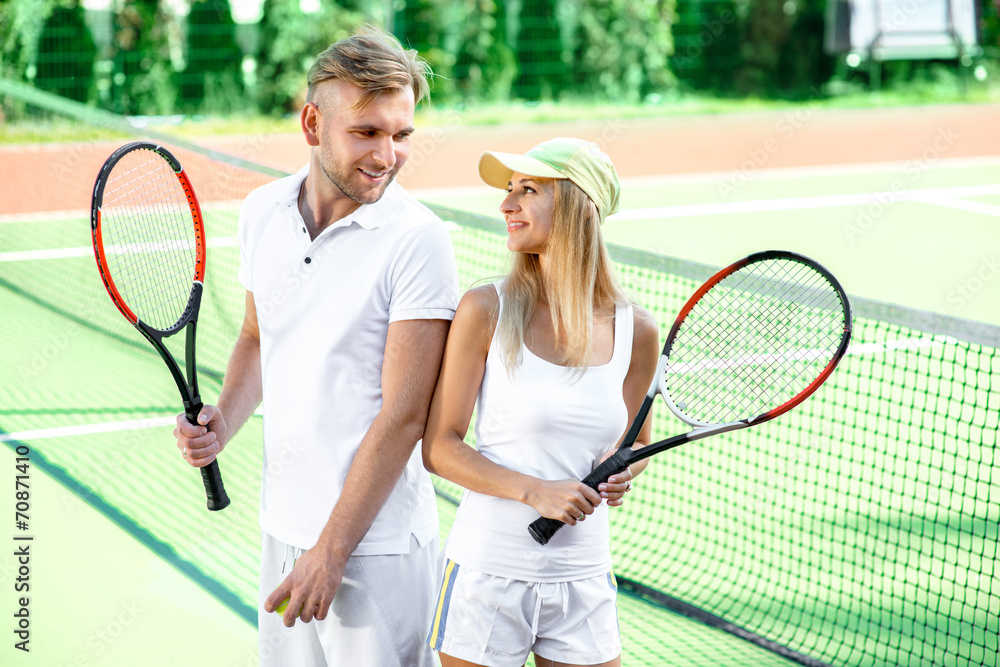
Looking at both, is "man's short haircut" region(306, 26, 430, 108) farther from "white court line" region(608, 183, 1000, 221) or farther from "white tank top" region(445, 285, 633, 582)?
"white court line" region(608, 183, 1000, 221)

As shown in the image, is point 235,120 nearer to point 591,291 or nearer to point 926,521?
point 926,521

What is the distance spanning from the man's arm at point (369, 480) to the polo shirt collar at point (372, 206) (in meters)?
0.24

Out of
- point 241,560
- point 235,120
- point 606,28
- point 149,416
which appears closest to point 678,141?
point 606,28

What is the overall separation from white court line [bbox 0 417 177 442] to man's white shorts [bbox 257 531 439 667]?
3.42 m

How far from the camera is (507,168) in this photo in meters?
2.58

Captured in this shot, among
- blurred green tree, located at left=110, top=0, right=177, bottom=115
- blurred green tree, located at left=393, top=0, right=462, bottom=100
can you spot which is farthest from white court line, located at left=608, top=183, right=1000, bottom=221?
blurred green tree, located at left=110, top=0, right=177, bottom=115

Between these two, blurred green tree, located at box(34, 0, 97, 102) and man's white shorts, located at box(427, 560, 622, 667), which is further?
blurred green tree, located at box(34, 0, 97, 102)

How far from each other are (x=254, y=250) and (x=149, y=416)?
399cm

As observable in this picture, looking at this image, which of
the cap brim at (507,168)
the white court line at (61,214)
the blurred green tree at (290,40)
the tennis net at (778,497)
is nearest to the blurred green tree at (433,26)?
the blurred green tree at (290,40)

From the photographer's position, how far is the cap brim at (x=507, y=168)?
2486 mm

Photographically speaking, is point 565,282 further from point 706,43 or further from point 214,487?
point 706,43

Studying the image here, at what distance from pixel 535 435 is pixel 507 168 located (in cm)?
65

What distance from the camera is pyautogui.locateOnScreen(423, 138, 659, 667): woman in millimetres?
2418

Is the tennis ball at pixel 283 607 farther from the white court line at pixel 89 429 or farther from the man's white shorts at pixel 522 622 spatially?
the white court line at pixel 89 429
